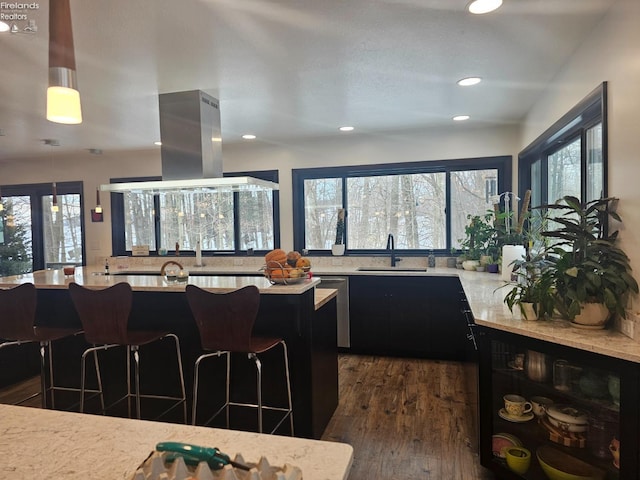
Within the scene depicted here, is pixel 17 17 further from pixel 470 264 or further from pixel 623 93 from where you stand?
pixel 470 264

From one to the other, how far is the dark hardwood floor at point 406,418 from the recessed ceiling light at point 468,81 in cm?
208

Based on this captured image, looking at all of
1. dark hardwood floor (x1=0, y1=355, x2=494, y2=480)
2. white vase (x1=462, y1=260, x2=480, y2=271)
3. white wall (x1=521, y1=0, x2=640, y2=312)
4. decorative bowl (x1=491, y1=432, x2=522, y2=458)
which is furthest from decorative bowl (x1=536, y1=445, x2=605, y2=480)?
white vase (x1=462, y1=260, x2=480, y2=271)

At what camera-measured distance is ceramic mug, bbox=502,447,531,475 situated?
80.5 inches

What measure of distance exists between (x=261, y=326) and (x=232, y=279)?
0.47 m

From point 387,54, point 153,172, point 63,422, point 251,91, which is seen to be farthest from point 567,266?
Answer: point 153,172

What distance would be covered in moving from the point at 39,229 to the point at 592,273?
686 cm

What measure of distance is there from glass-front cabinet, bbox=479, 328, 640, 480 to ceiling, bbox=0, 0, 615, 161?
165cm

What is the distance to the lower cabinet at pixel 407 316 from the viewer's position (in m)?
4.16

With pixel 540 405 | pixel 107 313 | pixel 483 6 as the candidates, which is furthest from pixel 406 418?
pixel 483 6

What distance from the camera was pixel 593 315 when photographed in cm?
195

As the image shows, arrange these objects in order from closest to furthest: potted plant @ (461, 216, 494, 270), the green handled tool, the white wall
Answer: the green handled tool < the white wall < potted plant @ (461, 216, 494, 270)

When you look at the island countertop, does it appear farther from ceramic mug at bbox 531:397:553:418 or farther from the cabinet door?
the cabinet door

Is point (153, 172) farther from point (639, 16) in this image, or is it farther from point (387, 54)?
point (639, 16)

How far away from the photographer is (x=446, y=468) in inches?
92.6
